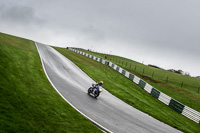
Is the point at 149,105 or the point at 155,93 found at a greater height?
the point at 155,93

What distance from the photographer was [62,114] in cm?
852

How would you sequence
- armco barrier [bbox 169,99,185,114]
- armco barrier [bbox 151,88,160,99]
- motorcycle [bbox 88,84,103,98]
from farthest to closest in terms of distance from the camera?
armco barrier [bbox 151,88,160,99] < armco barrier [bbox 169,99,185,114] < motorcycle [bbox 88,84,103,98]

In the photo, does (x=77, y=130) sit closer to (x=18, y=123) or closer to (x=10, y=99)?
(x=18, y=123)

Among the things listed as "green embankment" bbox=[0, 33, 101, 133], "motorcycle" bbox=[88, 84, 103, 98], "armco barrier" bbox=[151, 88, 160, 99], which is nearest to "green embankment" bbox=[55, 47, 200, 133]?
"armco barrier" bbox=[151, 88, 160, 99]

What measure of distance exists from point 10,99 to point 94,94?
7316 mm

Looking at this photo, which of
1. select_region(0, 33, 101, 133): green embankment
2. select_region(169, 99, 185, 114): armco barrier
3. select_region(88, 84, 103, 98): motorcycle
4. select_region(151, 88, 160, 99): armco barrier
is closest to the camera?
select_region(0, 33, 101, 133): green embankment

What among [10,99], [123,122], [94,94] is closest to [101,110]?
[123,122]

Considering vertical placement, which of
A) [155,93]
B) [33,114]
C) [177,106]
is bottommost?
[33,114]

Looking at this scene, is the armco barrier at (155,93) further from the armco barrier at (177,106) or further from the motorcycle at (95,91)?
the motorcycle at (95,91)

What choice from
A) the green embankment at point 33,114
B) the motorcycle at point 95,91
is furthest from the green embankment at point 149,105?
the green embankment at point 33,114

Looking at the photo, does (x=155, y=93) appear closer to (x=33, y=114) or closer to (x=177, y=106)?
(x=177, y=106)

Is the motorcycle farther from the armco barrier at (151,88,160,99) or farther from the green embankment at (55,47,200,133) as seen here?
the armco barrier at (151,88,160,99)

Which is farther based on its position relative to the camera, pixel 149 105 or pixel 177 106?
pixel 177 106

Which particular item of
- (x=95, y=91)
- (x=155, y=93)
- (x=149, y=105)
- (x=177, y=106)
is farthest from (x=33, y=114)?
(x=155, y=93)
